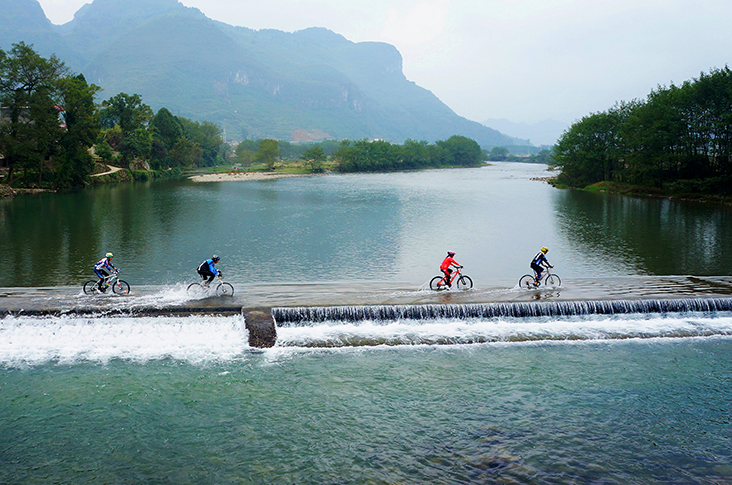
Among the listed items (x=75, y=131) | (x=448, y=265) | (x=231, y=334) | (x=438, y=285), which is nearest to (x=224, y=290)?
(x=231, y=334)

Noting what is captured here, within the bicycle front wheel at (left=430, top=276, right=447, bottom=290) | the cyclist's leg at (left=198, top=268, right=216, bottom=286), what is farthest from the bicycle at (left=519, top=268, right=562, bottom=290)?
the cyclist's leg at (left=198, top=268, right=216, bottom=286)

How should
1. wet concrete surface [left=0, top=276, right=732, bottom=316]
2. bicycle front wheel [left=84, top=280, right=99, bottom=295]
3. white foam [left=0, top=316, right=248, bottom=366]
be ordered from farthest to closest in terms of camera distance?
bicycle front wheel [left=84, top=280, right=99, bottom=295] < wet concrete surface [left=0, top=276, right=732, bottom=316] < white foam [left=0, top=316, right=248, bottom=366]

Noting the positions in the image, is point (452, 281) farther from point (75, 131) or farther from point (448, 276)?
point (75, 131)

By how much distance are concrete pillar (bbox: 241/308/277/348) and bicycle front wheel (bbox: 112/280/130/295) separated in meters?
6.44

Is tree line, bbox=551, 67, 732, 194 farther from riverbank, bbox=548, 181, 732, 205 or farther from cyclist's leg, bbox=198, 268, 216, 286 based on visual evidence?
cyclist's leg, bbox=198, 268, 216, 286

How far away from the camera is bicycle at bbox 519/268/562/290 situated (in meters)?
25.7

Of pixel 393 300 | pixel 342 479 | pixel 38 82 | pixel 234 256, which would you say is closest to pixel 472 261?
pixel 393 300

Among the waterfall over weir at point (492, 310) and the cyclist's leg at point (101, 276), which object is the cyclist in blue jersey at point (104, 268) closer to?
the cyclist's leg at point (101, 276)

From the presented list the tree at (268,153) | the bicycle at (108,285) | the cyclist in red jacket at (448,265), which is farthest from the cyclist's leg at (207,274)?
the tree at (268,153)

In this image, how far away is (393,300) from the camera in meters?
23.5

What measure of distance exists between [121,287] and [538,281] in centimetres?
2059

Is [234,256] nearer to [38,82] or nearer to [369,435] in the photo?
[369,435]

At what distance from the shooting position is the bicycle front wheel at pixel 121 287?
2391 centimetres

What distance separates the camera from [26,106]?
75.2 m
